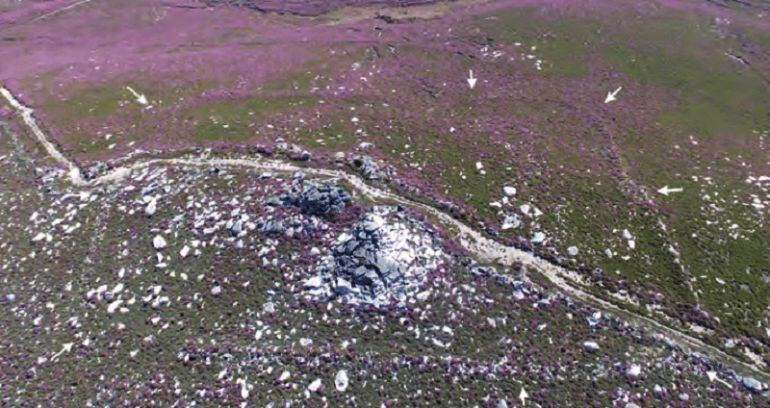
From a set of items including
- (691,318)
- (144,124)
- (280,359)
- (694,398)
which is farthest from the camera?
(144,124)

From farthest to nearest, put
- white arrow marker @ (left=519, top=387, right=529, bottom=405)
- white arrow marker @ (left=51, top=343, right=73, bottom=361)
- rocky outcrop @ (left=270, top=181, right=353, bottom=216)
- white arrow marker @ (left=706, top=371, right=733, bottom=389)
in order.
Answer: rocky outcrop @ (left=270, top=181, right=353, bottom=216) → white arrow marker @ (left=51, top=343, right=73, bottom=361) → white arrow marker @ (left=706, top=371, right=733, bottom=389) → white arrow marker @ (left=519, top=387, right=529, bottom=405)

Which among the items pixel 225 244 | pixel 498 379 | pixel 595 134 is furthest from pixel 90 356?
pixel 595 134

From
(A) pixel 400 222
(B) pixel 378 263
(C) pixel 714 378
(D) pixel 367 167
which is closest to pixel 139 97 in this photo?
(D) pixel 367 167

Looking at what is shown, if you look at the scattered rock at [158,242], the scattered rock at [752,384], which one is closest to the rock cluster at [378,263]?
the scattered rock at [158,242]

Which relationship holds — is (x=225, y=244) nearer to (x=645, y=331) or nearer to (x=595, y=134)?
(x=645, y=331)

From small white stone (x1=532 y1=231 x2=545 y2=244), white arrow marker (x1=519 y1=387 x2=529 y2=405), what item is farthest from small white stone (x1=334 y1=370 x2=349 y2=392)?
small white stone (x1=532 y1=231 x2=545 y2=244)

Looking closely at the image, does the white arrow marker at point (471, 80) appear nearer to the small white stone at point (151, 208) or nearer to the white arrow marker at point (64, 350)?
the small white stone at point (151, 208)

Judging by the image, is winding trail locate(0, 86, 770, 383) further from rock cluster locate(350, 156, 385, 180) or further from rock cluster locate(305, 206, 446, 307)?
rock cluster locate(305, 206, 446, 307)

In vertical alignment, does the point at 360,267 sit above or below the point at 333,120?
below
